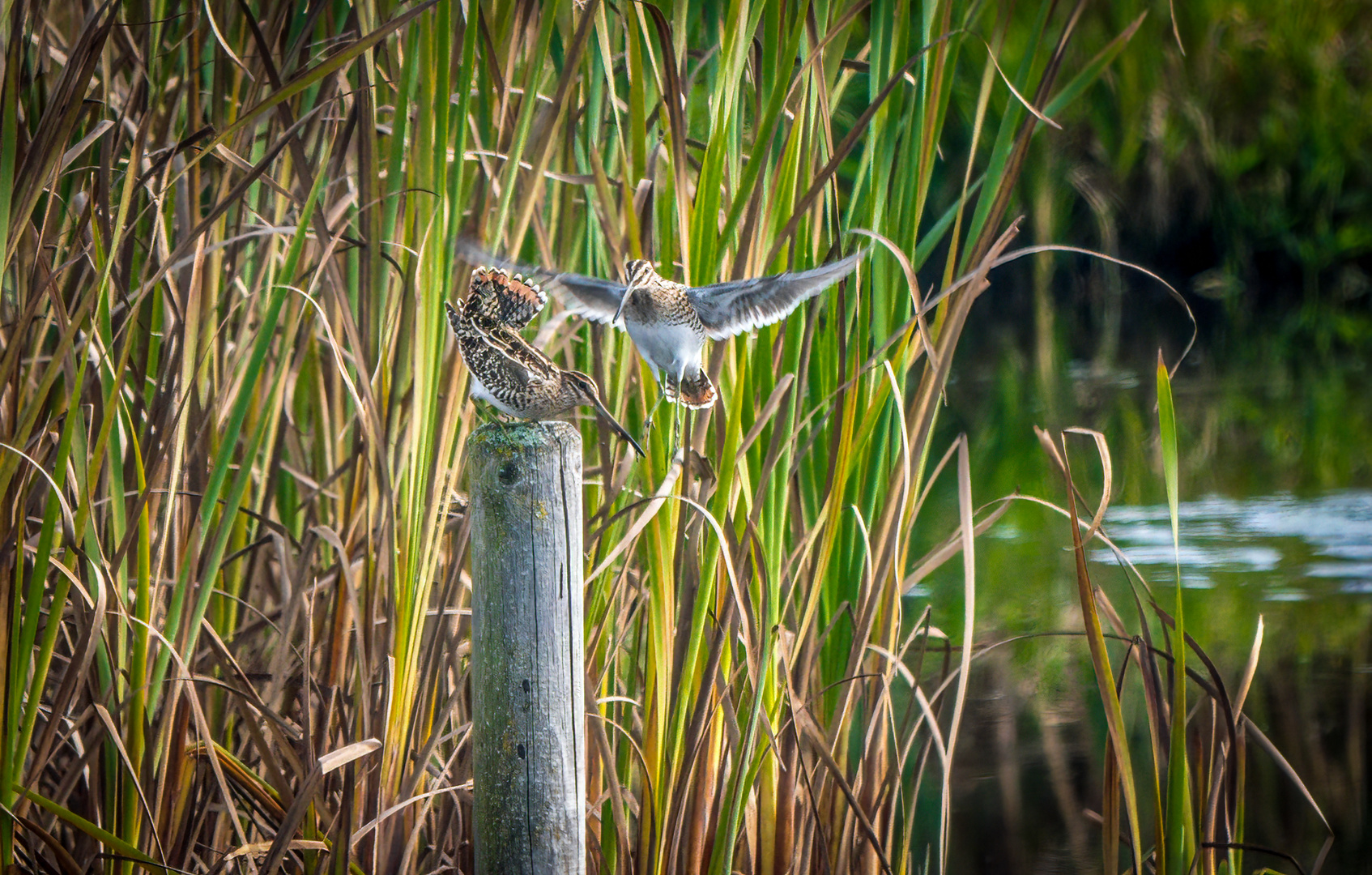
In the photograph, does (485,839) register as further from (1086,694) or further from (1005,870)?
(1086,694)

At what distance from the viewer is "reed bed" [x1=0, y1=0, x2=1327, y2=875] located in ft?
5.47

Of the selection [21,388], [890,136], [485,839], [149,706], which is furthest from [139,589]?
[890,136]

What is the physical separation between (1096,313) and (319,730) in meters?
14.7

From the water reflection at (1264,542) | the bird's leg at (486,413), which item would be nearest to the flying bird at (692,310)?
the bird's leg at (486,413)

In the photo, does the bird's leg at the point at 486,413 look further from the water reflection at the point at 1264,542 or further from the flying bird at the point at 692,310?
the water reflection at the point at 1264,542

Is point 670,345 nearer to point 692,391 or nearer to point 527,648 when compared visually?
point 692,391

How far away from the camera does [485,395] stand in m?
1.65

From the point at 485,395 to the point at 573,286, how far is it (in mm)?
299

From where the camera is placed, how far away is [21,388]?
A: 1.74 m

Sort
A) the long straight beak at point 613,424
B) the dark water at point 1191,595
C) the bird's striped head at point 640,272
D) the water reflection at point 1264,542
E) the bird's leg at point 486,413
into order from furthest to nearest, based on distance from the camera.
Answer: the water reflection at point 1264,542, the dark water at point 1191,595, the bird's leg at point 486,413, the bird's striped head at point 640,272, the long straight beak at point 613,424

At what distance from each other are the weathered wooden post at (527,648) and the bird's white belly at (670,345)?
181 millimetres

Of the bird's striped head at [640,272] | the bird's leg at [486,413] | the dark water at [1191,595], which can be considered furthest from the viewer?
the dark water at [1191,595]

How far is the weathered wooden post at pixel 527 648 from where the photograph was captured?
61.3 inches

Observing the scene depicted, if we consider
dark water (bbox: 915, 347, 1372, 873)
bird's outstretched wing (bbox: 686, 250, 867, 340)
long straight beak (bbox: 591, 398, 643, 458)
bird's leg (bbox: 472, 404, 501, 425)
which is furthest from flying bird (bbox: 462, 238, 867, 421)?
dark water (bbox: 915, 347, 1372, 873)
